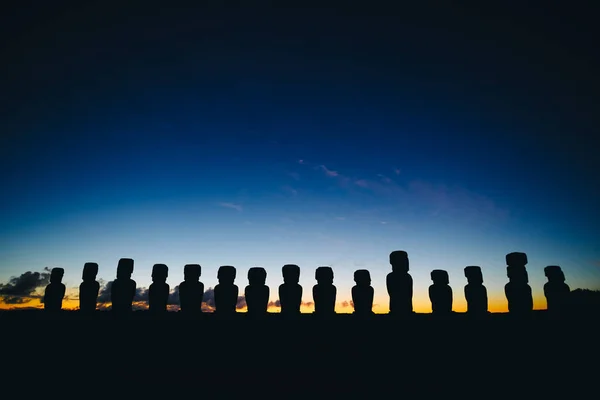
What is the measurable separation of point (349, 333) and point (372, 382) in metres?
1.01

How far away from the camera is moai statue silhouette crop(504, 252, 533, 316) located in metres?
8.88

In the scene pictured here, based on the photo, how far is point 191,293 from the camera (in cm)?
845

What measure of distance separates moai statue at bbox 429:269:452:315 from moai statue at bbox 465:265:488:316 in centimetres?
55

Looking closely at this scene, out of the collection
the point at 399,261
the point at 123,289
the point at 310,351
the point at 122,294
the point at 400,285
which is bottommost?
the point at 310,351

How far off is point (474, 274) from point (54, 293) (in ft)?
32.3

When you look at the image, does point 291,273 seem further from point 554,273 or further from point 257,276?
point 554,273

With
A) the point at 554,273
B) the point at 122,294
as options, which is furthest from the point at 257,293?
the point at 554,273

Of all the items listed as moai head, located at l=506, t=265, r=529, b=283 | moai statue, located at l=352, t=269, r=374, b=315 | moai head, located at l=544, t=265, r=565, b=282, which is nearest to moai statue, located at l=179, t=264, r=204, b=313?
moai statue, located at l=352, t=269, r=374, b=315

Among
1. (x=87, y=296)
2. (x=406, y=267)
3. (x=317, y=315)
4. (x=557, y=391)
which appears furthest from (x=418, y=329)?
(x=87, y=296)

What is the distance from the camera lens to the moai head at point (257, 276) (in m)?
8.62

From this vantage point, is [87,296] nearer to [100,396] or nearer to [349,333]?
[100,396]

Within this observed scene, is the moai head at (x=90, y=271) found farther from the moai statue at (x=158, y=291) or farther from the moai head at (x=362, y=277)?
the moai head at (x=362, y=277)

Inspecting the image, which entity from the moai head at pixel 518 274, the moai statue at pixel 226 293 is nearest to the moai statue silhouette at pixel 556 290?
the moai head at pixel 518 274

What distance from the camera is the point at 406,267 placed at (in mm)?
8859
